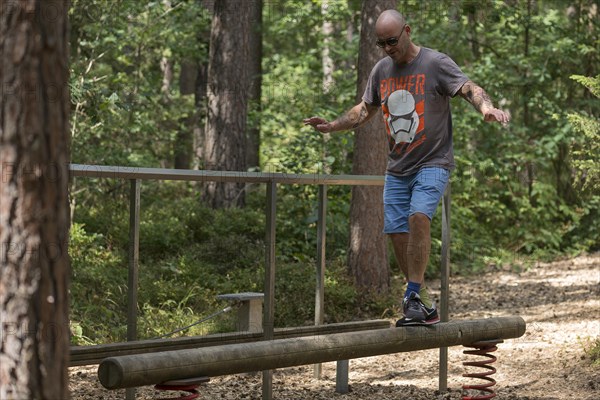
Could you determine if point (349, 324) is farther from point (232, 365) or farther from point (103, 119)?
point (103, 119)

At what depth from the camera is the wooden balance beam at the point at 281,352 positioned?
15.0 feet

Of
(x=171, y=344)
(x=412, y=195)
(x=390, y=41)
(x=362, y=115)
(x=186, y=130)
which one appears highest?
(x=390, y=41)

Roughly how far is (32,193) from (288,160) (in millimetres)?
9548

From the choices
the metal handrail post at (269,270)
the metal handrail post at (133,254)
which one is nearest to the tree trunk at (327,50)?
the metal handrail post at (269,270)

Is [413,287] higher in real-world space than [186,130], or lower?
lower

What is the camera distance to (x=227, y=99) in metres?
13.3

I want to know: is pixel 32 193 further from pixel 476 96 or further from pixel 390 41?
pixel 476 96

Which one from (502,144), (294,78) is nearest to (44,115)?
(502,144)

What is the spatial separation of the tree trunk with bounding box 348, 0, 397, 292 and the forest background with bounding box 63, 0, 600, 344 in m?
0.25

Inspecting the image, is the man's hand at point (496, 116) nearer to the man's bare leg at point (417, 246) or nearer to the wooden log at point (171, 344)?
the man's bare leg at point (417, 246)

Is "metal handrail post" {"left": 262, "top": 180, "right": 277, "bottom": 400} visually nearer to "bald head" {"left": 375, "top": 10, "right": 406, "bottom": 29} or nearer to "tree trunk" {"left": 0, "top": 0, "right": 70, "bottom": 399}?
"bald head" {"left": 375, "top": 10, "right": 406, "bottom": 29}

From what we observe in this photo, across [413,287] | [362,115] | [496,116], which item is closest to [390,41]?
[362,115]

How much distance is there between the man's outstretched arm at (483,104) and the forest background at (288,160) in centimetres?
360

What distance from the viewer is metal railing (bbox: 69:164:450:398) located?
5.42m
